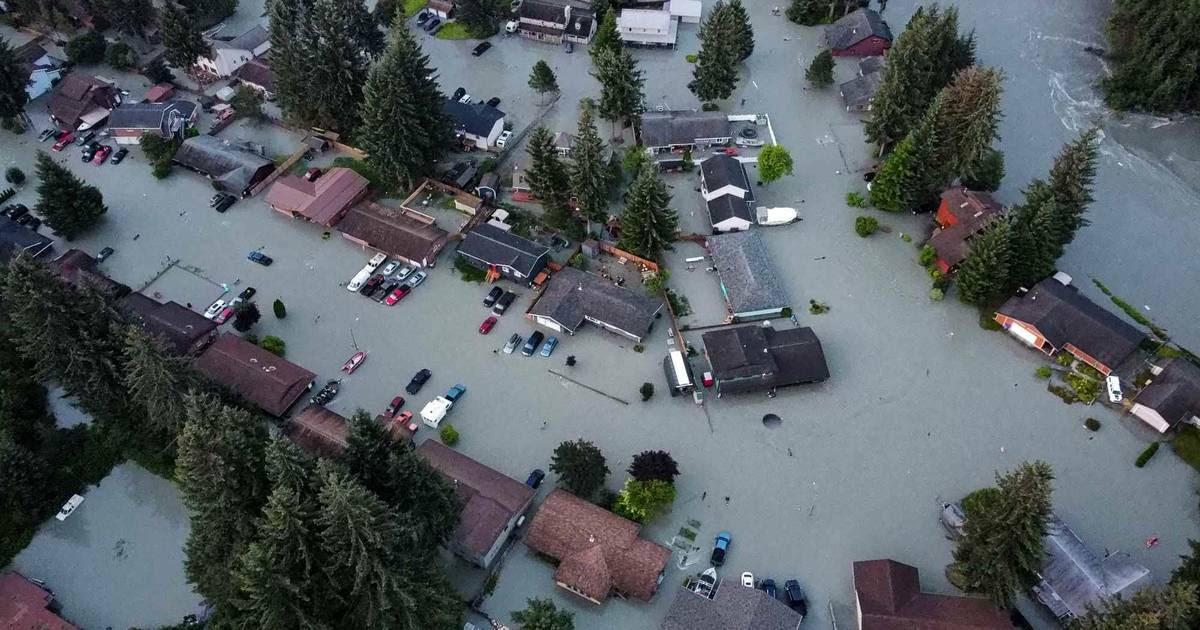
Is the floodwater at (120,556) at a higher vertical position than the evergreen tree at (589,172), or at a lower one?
lower

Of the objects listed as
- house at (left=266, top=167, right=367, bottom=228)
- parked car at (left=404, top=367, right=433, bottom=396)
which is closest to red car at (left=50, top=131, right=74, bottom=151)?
house at (left=266, top=167, right=367, bottom=228)

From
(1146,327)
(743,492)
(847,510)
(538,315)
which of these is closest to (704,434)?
(743,492)

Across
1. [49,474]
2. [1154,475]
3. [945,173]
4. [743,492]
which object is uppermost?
[945,173]

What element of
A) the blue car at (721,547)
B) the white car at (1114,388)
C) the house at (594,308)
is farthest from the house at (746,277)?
the white car at (1114,388)

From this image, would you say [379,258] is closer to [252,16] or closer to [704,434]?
[704,434]

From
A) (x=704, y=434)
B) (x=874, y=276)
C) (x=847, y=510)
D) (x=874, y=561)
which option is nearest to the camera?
(x=874, y=561)

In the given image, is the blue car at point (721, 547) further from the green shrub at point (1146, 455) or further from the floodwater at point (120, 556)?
the floodwater at point (120, 556)
